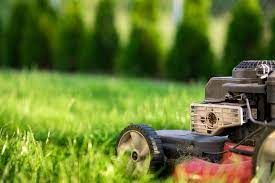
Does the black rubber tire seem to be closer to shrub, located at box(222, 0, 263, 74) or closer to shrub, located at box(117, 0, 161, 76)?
shrub, located at box(222, 0, 263, 74)

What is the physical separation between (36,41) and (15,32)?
907 millimetres

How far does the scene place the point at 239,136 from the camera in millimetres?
4238

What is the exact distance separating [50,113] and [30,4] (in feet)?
40.4

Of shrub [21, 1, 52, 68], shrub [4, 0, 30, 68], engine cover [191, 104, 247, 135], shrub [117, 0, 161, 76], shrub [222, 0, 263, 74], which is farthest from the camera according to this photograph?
shrub [4, 0, 30, 68]

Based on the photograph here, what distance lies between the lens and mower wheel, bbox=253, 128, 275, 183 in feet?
11.7

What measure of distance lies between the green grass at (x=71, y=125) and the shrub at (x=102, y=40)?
18.8ft

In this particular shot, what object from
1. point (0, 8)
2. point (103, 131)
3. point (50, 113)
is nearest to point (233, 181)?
point (103, 131)

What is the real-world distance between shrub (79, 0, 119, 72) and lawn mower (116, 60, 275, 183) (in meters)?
12.7

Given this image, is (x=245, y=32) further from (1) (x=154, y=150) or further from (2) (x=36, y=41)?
(1) (x=154, y=150)

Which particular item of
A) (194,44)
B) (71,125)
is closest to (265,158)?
(71,125)

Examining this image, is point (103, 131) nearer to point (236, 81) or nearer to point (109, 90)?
point (236, 81)

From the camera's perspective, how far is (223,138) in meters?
4.38

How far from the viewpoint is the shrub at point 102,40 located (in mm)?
17219

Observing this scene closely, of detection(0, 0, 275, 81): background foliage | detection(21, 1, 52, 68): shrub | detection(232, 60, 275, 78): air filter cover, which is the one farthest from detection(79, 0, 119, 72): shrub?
detection(232, 60, 275, 78): air filter cover
